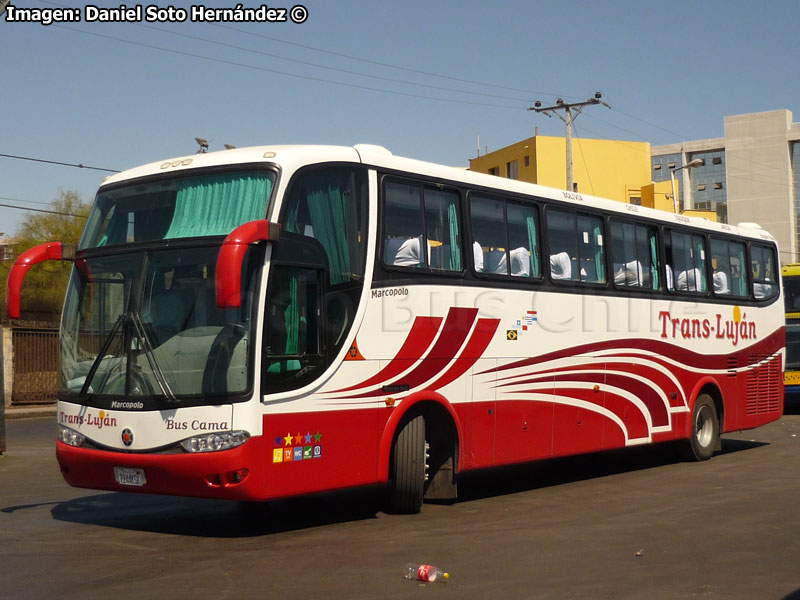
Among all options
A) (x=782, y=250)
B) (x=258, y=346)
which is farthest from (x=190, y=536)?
(x=782, y=250)

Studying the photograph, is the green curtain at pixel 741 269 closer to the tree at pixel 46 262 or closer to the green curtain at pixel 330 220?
the green curtain at pixel 330 220

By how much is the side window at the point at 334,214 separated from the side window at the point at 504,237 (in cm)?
196

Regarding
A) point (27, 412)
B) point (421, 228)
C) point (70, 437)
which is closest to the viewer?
point (70, 437)

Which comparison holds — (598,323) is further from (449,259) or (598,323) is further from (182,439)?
(182,439)

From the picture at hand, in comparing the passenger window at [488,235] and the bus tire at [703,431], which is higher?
the passenger window at [488,235]

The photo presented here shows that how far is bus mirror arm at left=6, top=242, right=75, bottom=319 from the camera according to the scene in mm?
9617

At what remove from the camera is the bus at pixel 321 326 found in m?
9.02

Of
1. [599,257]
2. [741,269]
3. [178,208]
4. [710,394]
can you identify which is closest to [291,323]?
[178,208]

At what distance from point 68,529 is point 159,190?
3337 millimetres

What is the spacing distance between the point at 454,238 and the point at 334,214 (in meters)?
1.96

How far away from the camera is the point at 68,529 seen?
9.88 m

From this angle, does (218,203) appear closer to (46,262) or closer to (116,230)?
(116,230)

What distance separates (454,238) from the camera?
452 inches

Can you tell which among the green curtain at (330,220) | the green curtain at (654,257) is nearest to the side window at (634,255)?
the green curtain at (654,257)
